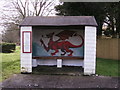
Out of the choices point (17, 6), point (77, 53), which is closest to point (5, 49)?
point (17, 6)

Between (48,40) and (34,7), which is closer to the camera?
(48,40)

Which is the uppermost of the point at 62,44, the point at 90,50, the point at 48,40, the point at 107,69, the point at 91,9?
the point at 91,9

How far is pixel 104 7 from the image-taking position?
11961 millimetres

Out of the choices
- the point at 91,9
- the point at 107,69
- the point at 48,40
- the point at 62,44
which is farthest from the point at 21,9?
the point at 107,69

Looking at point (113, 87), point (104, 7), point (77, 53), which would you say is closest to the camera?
point (113, 87)

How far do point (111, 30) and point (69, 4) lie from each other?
4.99m

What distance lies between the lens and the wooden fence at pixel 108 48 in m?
11.9

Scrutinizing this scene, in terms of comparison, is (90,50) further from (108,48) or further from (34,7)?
(34,7)

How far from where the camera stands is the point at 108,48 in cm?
1236

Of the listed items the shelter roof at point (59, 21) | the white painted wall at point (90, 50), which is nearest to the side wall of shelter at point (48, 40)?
the shelter roof at point (59, 21)

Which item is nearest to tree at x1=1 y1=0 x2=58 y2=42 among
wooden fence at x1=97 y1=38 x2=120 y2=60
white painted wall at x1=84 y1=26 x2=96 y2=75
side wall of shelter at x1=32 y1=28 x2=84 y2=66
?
wooden fence at x1=97 y1=38 x2=120 y2=60

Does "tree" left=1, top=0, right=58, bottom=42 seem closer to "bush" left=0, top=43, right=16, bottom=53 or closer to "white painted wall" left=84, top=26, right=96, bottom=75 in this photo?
"bush" left=0, top=43, right=16, bottom=53

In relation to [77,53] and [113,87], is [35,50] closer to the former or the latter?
[77,53]

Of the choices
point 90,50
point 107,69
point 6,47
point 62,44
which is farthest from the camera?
point 6,47
